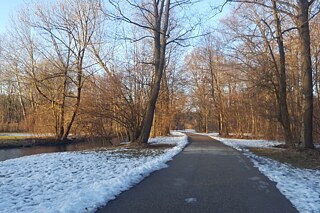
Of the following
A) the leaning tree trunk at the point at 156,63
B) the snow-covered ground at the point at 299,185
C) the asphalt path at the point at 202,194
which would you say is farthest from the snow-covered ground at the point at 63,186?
the leaning tree trunk at the point at 156,63

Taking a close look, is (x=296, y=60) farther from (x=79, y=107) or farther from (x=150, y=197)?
(x=150, y=197)

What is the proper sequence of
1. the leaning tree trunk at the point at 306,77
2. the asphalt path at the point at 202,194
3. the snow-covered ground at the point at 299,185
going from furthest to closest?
the leaning tree trunk at the point at 306,77, the snow-covered ground at the point at 299,185, the asphalt path at the point at 202,194

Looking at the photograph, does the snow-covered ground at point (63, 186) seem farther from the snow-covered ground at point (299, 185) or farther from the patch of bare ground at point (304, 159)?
the patch of bare ground at point (304, 159)

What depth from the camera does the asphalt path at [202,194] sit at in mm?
4766

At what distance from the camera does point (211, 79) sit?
4219cm

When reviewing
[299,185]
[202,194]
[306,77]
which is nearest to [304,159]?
[306,77]

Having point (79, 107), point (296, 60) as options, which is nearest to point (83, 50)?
point (79, 107)

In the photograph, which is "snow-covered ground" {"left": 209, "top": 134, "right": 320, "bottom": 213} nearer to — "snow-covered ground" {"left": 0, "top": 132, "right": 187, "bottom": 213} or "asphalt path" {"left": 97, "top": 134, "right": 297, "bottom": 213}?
"asphalt path" {"left": 97, "top": 134, "right": 297, "bottom": 213}

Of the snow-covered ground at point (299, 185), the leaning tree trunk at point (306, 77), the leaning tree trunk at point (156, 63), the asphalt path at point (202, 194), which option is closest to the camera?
the asphalt path at point (202, 194)

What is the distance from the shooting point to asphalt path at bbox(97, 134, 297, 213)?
477 cm

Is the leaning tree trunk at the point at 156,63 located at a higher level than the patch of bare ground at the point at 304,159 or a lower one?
higher

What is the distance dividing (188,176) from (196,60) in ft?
124

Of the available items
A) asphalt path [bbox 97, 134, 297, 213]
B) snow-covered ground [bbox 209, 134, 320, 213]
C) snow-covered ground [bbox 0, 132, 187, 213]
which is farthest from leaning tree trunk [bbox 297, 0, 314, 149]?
snow-covered ground [bbox 0, 132, 187, 213]

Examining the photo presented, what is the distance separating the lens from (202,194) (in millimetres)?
5660
